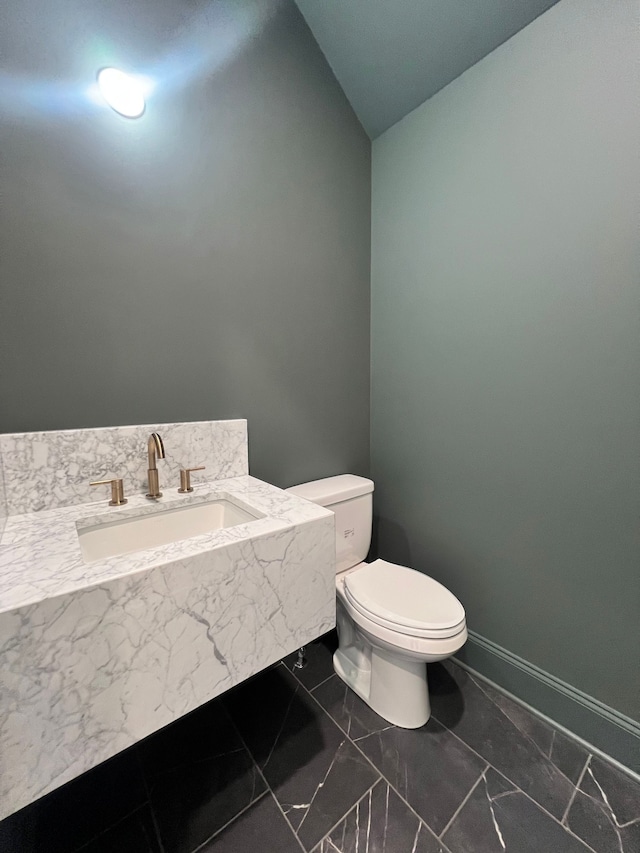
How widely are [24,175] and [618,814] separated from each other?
235 centimetres

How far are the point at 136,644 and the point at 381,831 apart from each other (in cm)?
87

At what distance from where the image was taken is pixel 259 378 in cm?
139

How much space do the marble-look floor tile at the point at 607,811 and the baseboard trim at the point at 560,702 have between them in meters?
0.05

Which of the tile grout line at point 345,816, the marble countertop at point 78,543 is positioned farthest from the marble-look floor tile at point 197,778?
the marble countertop at point 78,543

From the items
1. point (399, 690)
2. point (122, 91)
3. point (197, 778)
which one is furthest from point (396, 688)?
point (122, 91)

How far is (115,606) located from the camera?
61 centimetres

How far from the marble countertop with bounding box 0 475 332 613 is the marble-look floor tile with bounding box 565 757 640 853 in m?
1.08

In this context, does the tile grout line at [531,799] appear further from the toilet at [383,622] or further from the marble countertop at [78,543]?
the marble countertop at [78,543]

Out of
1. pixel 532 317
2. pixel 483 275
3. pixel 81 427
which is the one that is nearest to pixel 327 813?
pixel 81 427

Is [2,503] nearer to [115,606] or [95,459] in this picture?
[95,459]

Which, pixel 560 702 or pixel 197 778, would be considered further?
pixel 560 702

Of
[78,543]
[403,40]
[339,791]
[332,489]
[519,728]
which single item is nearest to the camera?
[78,543]

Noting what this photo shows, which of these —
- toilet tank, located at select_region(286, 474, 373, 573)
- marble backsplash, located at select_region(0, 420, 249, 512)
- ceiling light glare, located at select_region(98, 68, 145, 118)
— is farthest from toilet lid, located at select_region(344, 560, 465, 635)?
ceiling light glare, located at select_region(98, 68, 145, 118)

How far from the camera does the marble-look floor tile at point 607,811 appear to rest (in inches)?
35.3
